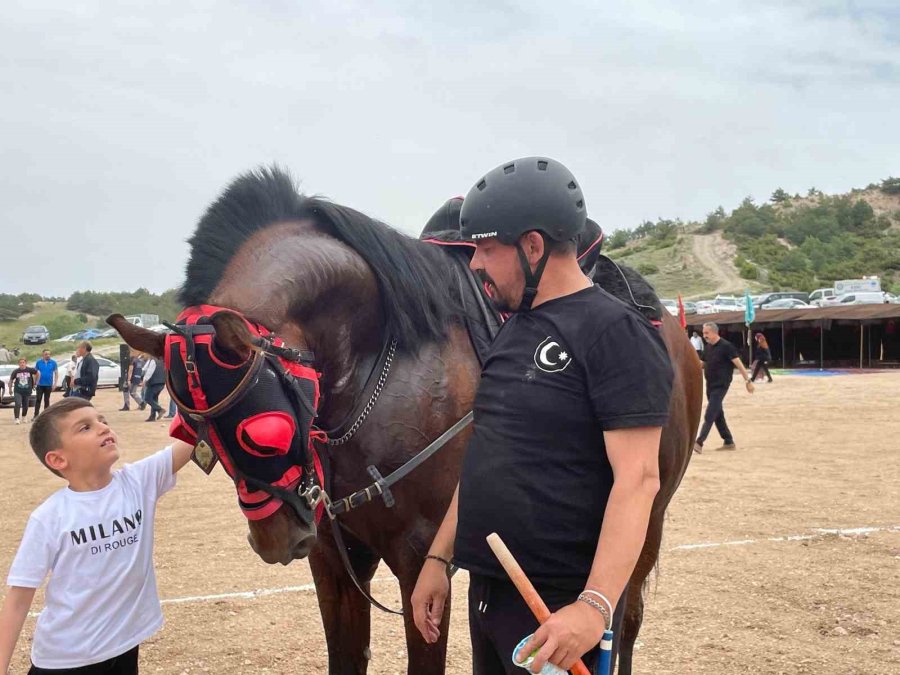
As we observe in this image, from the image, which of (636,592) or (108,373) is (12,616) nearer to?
(636,592)

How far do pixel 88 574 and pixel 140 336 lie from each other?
827mm

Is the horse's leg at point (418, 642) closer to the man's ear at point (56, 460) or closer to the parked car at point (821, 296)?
the man's ear at point (56, 460)

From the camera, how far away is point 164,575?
19.7 feet

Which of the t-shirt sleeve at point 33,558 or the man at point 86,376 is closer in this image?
the t-shirt sleeve at point 33,558

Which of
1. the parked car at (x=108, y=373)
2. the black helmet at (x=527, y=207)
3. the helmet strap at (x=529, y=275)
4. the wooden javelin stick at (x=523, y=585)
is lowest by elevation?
the parked car at (x=108, y=373)

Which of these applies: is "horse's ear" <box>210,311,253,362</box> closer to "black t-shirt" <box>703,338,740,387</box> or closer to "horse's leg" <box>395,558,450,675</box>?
"horse's leg" <box>395,558,450,675</box>

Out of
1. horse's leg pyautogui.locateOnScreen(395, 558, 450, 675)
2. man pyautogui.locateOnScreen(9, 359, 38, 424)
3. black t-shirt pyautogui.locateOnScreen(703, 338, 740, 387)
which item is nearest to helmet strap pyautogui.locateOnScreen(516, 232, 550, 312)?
horse's leg pyautogui.locateOnScreen(395, 558, 450, 675)

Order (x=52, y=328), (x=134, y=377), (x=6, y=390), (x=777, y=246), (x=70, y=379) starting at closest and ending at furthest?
(x=70, y=379), (x=134, y=377), (x=6, y=390), (x=52, y=328), (x=777, y=246)

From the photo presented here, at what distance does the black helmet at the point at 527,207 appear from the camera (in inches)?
76.8

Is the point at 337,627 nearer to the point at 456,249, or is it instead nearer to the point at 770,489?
the point at 456,249

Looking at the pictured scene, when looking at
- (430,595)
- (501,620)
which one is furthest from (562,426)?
(430,595)

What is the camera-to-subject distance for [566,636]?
64.1 inches

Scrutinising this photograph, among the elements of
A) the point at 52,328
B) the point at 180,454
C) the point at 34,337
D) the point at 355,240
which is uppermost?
the point at 355,240

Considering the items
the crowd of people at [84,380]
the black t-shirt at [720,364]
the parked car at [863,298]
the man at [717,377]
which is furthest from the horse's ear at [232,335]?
the parked car at [863,298]
